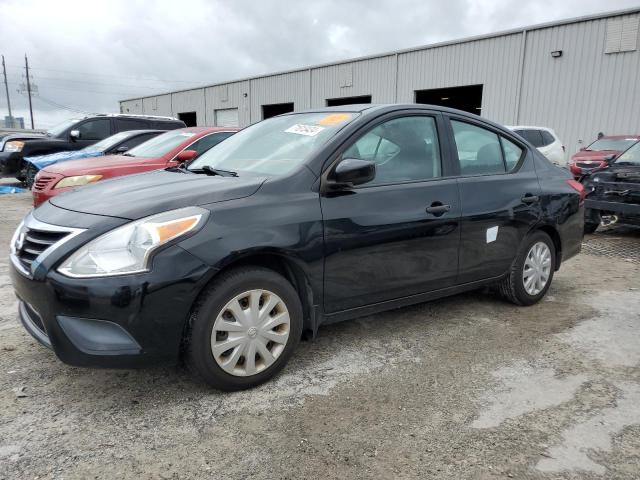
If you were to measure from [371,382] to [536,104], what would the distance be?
16.4 m

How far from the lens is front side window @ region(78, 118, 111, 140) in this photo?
11.7 m

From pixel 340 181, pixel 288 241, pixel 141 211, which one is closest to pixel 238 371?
pixel 288 241

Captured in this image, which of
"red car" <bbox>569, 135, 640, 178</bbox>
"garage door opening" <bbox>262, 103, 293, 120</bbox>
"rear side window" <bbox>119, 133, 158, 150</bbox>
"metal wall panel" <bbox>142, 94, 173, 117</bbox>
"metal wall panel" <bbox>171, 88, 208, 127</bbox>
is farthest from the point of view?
"metal wall panel" <bbox>142, 94, 173, 117</bbox>

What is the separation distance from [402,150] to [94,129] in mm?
10399

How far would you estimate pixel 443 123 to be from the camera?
3625 mm

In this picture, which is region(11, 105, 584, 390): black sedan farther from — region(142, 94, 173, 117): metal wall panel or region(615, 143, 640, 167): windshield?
region(142, 94, 173, 117): metal wall panel

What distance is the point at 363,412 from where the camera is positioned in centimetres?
258

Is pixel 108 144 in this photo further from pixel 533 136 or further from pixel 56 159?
pixel 533 136

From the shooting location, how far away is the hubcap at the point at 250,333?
102 inches

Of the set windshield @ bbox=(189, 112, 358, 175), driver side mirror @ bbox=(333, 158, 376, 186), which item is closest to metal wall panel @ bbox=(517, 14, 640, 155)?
windshield @ bbox=(189, 112, 358, 175)

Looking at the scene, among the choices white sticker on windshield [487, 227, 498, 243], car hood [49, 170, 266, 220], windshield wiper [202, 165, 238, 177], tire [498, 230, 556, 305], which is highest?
windshield wiper [202, 165, 238, 177]

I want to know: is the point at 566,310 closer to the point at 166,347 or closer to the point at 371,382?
the point at 371,382

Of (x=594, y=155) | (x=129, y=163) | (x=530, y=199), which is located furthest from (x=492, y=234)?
(x=594, y=155)

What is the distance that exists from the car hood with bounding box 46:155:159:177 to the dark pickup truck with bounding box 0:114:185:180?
182 inches
